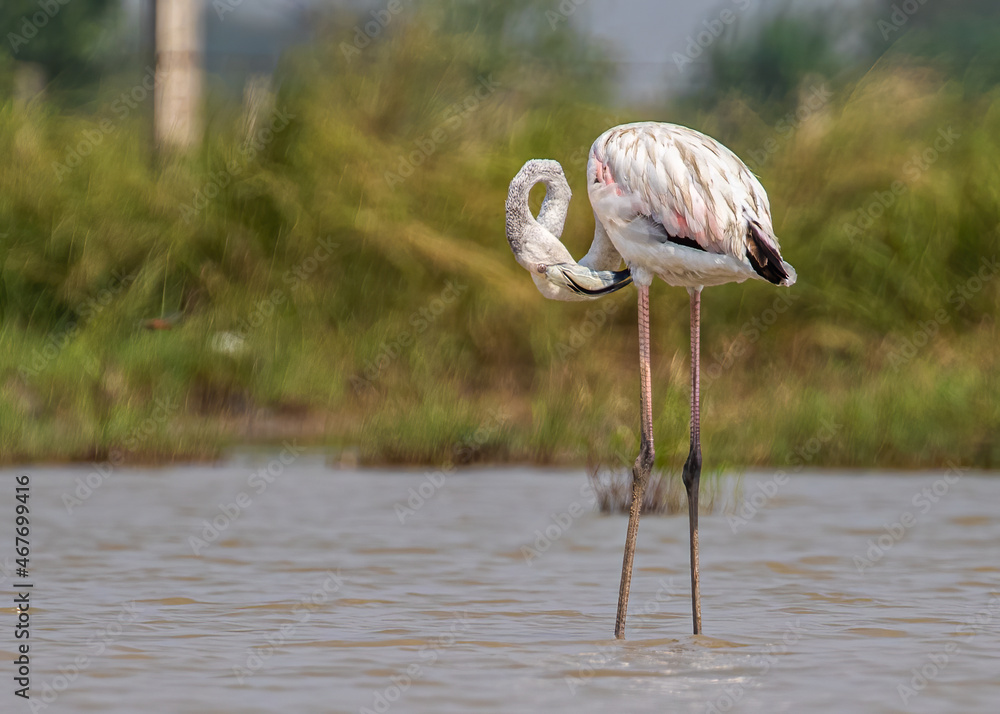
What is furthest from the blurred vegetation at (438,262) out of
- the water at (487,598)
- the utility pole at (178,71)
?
the water at (487,598)

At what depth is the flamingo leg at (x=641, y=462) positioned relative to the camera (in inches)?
233

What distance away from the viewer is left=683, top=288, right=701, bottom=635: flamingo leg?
596 cm

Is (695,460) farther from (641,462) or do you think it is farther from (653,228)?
(653,228)

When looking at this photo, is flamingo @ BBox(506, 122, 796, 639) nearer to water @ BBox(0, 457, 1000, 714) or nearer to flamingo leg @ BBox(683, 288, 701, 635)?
flamingo leg @ BBox(683, 288, 701, 635)

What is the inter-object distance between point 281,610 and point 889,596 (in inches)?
99.8

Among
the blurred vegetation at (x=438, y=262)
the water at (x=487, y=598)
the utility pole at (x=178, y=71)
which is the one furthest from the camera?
the utility pole at (x=178, y=71)

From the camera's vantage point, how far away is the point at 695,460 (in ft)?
22.2

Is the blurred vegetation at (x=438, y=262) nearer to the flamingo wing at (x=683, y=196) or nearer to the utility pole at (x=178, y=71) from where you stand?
the utility pole at (x=178, y=71)

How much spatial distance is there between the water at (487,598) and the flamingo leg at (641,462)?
16cm

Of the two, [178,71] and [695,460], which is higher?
[178,71]

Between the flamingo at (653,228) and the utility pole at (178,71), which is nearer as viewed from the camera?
the flamingo at (653,228)

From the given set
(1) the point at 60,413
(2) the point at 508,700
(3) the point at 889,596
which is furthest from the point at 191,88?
(2) the point at 508,700

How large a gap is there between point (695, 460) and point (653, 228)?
117 cm

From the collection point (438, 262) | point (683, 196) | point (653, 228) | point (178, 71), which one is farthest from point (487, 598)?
point (178, 71)
